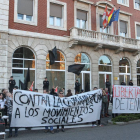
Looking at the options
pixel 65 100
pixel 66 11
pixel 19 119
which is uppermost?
pixel 66 11

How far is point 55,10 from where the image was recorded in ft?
50.0

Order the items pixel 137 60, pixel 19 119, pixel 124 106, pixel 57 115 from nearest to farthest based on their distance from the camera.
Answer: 1. pixel 19 119
2. pixel 57 115
3. pixel 124 106
4. pixel 137 60

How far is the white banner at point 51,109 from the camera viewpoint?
684 cm

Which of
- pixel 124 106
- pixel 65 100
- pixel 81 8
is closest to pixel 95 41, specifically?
pixel 81 8

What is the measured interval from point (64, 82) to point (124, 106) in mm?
6444

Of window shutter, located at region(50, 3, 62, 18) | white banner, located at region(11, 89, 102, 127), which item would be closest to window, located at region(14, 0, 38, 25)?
window shutter, located at region(50, 3, 62, 18)

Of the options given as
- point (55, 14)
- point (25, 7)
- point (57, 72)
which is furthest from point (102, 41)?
point (25, 7)

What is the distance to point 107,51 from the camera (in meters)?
17.5

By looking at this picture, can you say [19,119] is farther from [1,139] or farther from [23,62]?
[23,62]

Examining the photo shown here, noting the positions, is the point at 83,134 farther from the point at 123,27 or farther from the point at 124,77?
the point at 123,27

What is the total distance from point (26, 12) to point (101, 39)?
6654 millimetres

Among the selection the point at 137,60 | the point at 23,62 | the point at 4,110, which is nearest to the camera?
the point at 4,110

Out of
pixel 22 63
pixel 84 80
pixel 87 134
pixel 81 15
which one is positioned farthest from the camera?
pixel 81 15

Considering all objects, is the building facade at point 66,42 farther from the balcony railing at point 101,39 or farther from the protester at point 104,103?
the protester at point 104,103
